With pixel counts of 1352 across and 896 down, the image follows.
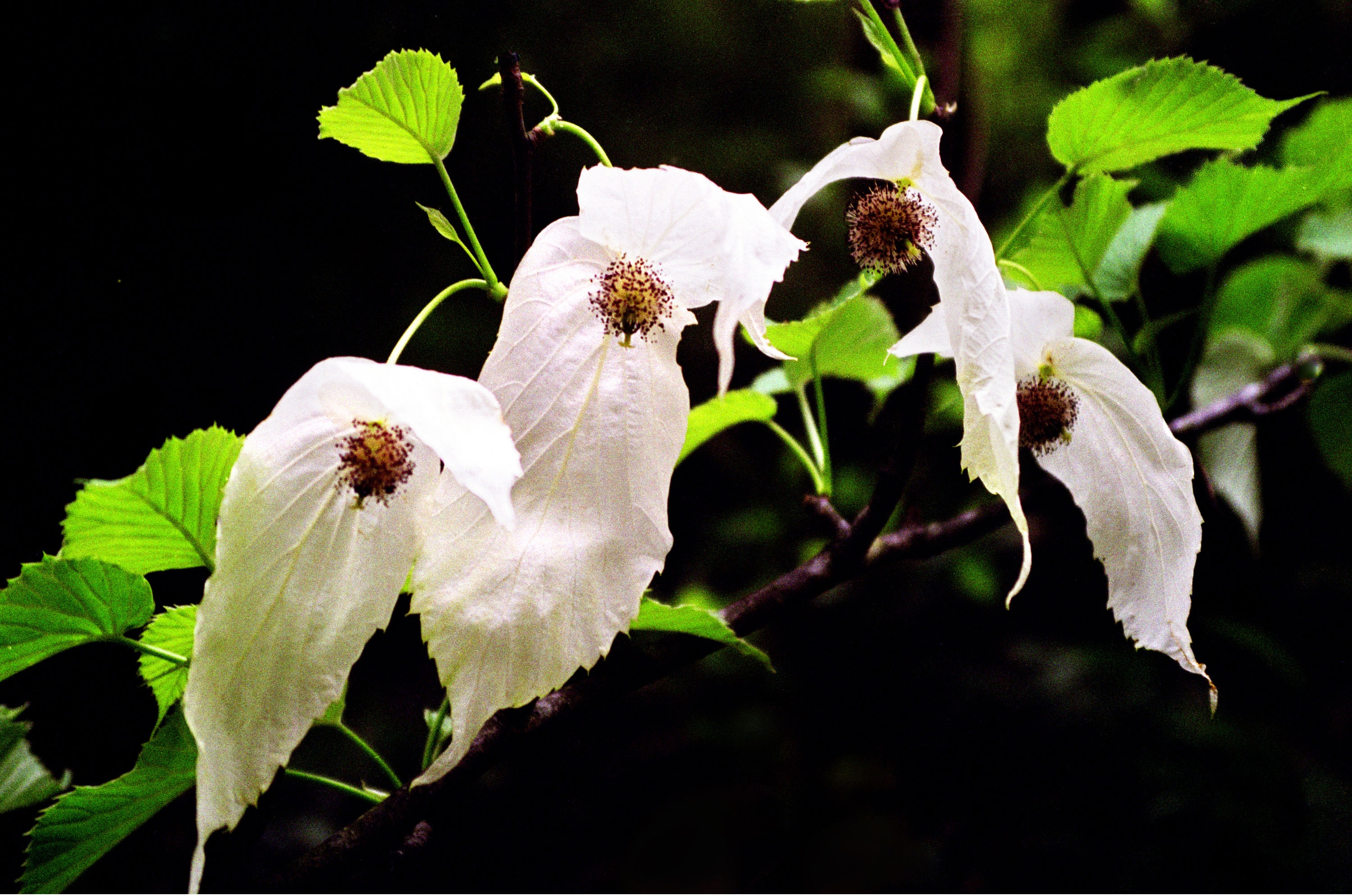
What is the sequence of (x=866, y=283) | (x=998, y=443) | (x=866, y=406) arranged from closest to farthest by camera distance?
(x=998, y=443) → (x=866, y=283) → (x=866, y=406)

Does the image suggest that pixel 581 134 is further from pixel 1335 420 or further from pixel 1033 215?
pixel 1335 420

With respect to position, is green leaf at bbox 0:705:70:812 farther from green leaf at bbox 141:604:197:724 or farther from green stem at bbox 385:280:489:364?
green stem at bbox 385:280:489:364

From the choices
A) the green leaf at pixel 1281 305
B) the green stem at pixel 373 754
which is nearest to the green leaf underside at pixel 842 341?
the green stem at pixel 373 754

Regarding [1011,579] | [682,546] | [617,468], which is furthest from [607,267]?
[1011,579]

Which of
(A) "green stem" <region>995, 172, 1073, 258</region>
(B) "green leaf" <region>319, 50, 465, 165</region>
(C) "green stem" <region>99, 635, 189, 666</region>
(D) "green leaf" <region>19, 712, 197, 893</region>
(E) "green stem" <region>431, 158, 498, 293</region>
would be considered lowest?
(D) "green leaf" <region>19, 712, 197, 893</region>

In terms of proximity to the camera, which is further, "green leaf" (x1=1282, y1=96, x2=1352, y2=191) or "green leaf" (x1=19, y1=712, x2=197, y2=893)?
"green leaf" (x1=1282, y1=96, x2=1352, y2=191)

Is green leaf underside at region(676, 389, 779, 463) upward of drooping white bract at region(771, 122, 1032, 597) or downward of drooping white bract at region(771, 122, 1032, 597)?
downward

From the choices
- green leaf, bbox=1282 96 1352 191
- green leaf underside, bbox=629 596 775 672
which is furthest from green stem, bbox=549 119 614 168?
green leaf, bbox=1282 96 1352 191

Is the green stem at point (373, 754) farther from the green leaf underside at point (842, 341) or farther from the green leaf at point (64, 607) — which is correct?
the green leaf underside at point (842, 341)

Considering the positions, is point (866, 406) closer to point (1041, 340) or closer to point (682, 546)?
point (682, 546)
